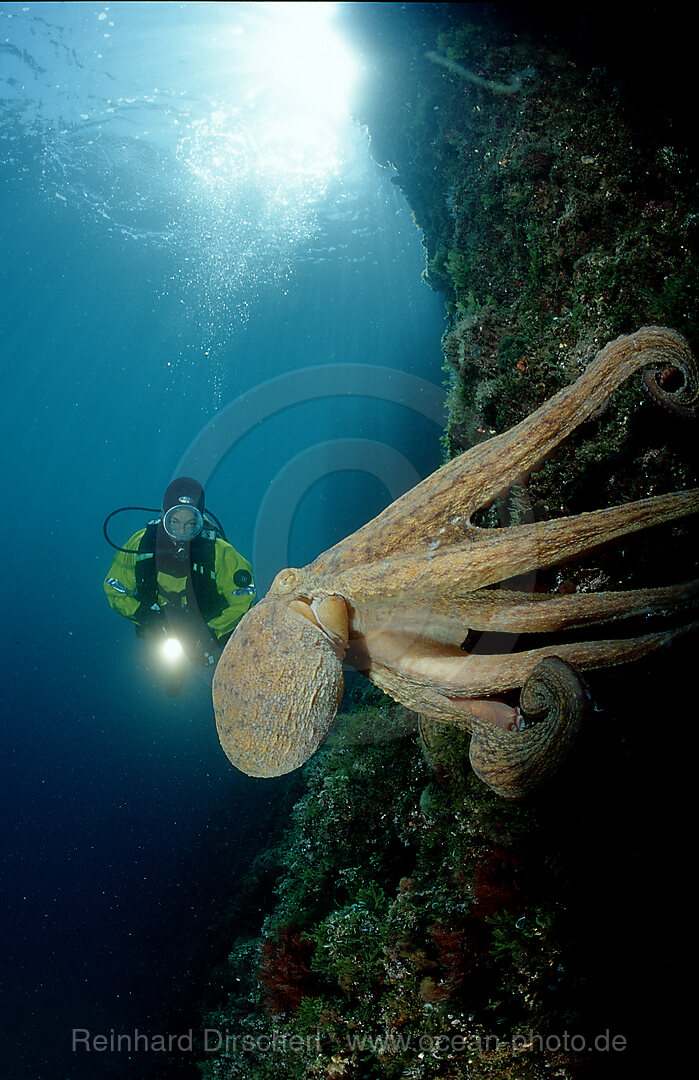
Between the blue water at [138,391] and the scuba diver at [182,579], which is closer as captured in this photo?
the scuba diver at [182,579]

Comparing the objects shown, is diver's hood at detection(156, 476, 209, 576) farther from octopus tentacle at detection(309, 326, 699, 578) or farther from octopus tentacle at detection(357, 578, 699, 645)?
octopus tentacle at detection(309, 326, 699, 578)

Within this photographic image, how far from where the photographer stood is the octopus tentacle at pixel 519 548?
1349mm

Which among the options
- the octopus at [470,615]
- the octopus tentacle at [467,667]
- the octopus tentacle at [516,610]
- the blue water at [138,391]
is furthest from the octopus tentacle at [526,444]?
the blue water at [138,391]

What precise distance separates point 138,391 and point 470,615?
93564 millimetres

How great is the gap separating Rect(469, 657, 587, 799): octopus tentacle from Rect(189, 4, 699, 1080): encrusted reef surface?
9 cm

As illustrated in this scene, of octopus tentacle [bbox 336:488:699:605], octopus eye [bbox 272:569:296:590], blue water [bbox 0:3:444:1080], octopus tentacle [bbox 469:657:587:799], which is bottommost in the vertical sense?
octopus tentacle [bbox 469:657:587:799]

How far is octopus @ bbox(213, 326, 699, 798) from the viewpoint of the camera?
1.33m

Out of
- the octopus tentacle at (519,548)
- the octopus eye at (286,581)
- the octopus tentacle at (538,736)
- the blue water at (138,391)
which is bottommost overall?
the octopus tentacle at (538,736)

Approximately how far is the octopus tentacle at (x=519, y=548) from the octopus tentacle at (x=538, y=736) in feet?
1.04

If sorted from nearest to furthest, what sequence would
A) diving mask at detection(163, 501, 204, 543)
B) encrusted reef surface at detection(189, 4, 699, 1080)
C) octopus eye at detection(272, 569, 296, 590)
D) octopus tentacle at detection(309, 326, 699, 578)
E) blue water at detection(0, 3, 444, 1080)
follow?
1. octopus tentacle at detection(309, 326, 699, 578)
2. octopus eye at detection(272, 569, 296, 590)
3. encrusted reef surface at detection(189, 4, 699, 1080)
4. diving mask at detection(163, 501, 204, 543)
5. blue water at detection(0, 3, 444, 1080)

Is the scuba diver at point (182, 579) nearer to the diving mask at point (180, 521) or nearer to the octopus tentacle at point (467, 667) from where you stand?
the diving mask at point (180, 521)

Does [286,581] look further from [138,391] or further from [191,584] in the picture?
[138,391]

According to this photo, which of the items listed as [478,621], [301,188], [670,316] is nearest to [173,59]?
[301,188]

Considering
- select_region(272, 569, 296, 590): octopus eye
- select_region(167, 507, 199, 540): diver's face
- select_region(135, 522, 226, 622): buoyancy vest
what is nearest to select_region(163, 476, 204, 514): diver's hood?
select_region(167, 507, 199, 540): diver's face
